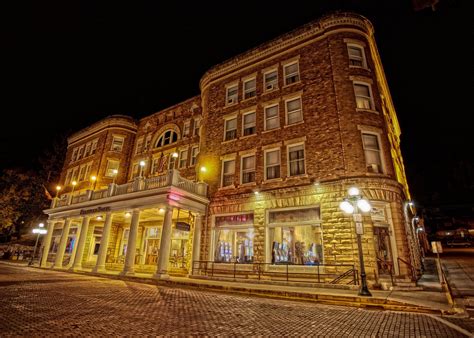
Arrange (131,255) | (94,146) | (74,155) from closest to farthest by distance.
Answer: (131,255) → (94,146) → (74,155)

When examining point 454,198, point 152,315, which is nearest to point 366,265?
point 152,315

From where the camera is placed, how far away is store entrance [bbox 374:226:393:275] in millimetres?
13602

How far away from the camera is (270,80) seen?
2048cm

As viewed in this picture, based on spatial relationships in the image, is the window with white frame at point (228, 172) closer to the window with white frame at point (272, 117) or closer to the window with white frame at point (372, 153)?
the window with white frame at point (272, 117)

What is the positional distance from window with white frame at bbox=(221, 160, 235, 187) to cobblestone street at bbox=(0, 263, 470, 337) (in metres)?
10.9

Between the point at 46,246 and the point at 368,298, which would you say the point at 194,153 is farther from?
the point at 368,298

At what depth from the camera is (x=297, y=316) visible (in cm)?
739

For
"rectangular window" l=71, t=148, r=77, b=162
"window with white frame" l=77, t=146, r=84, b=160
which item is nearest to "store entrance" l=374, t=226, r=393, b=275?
"window with white frame" l=77, t=146, r=84, b=160

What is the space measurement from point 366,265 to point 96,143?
30.5 meters

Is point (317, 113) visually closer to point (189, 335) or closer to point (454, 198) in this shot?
point (189, 335)

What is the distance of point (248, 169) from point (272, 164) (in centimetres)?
192

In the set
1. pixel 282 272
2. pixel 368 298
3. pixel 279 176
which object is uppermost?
pixel 279 176

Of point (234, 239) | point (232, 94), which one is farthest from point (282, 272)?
point (232, 94)

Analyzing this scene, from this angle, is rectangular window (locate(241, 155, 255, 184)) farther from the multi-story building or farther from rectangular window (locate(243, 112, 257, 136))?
rectangular window (locate(243, 112, 257, 136))
